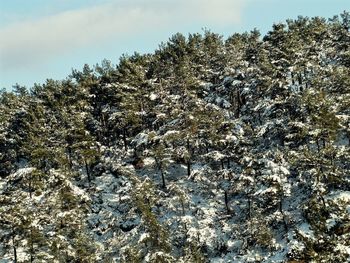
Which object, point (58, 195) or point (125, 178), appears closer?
point (58, 195)

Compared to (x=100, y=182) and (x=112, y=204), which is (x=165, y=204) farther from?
(x=100, y=182)

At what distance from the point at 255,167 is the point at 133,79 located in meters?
28.7

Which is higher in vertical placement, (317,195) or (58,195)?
(58,195)

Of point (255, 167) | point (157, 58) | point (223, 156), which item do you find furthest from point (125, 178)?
point (157, 58)

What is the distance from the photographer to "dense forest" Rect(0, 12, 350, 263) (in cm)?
4244

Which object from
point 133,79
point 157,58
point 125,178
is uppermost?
point 157,58

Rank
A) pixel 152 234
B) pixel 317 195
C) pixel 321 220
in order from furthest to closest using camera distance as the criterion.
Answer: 1. pixel 152 234
2. pixel 317 195
3. pixel 321 220

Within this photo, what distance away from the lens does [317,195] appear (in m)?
39.8

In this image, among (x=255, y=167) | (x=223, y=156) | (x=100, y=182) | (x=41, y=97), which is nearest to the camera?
(x=255, y=167)

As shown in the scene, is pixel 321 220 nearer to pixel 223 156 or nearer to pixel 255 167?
pixel 255 167

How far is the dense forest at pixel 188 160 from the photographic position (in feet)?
139

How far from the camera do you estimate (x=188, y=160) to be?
5659cm

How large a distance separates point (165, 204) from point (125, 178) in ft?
32.7

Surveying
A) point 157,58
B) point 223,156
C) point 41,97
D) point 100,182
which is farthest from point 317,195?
point 41,97
